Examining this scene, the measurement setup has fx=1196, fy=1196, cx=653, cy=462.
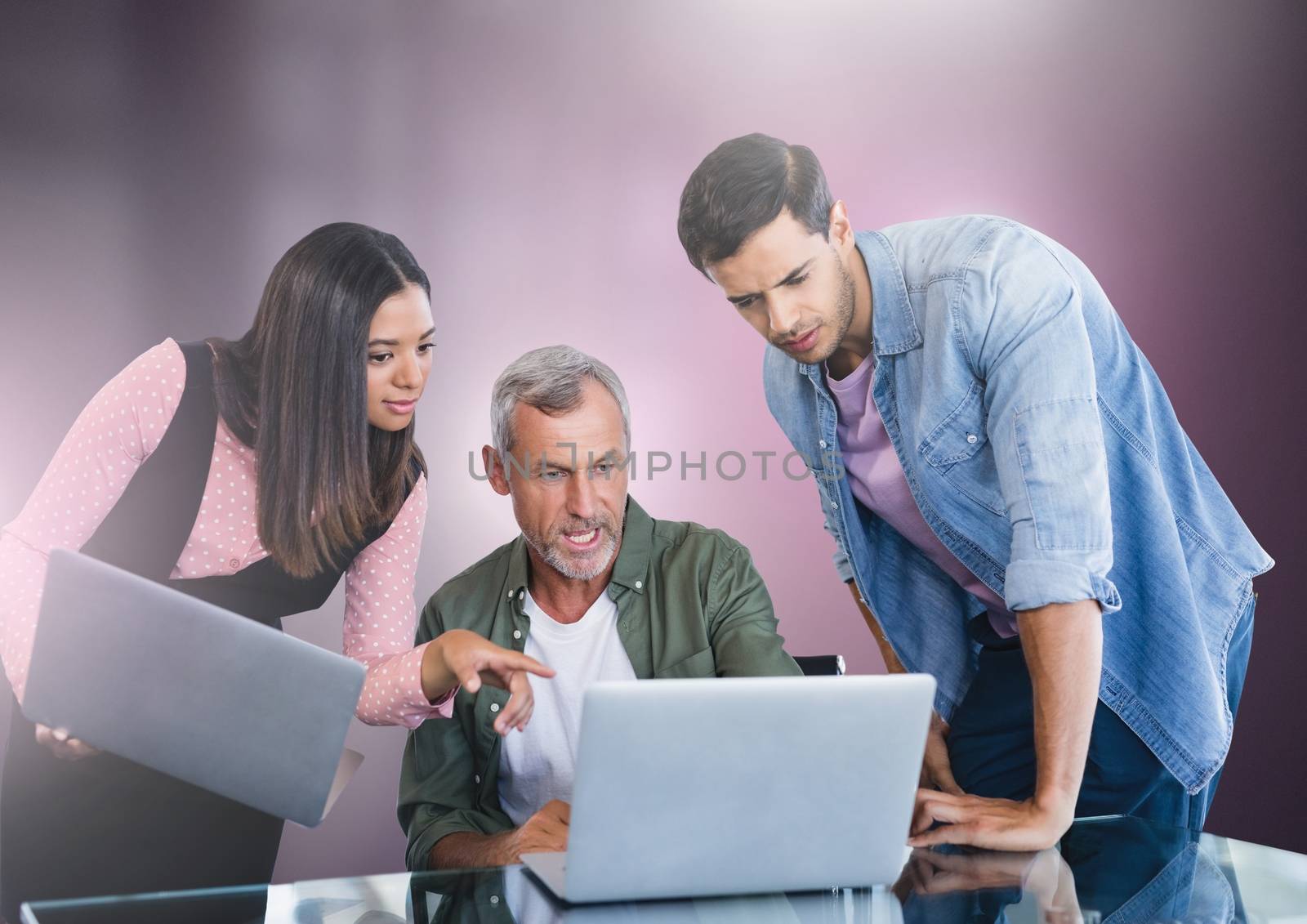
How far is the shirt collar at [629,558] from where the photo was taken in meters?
2.02

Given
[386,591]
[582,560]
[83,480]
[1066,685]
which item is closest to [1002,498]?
[1066,685]

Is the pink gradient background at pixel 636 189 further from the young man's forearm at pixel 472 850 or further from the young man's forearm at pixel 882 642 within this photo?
the young man's forearm at pixel 472 850

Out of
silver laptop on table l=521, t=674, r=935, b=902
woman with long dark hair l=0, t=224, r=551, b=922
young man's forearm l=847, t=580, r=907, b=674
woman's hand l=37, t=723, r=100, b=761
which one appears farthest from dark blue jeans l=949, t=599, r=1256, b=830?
woman's hand l=37, t=723, r=100, b=761

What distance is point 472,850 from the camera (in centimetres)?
164

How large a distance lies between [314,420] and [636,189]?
1104mm

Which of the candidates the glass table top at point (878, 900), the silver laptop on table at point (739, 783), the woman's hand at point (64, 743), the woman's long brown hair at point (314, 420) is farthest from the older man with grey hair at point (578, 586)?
the silver laptop on table at point (739, 783)

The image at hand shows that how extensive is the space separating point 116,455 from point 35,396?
0.66 m

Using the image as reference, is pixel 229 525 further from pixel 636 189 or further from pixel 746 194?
pixel 636 189

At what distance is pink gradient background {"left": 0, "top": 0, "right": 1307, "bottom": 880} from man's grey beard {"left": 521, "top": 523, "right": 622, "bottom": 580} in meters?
0.69

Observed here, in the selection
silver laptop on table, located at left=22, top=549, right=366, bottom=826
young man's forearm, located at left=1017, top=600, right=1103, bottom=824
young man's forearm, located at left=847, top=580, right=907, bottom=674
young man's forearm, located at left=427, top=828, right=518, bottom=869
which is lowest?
young man's forearm, located at left=427, top=828, right=518, bottom=869

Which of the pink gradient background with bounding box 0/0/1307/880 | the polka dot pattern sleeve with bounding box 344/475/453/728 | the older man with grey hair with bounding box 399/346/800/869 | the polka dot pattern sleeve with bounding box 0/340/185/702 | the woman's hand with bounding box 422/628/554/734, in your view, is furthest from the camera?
the pink gradient background with bounding box 0/0/1307/880

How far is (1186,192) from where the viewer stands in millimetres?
3203

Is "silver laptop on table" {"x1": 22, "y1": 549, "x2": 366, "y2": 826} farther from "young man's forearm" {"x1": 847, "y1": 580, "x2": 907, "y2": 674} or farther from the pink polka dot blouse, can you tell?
"young man's forearm" {"x1": 847, "y1": 580, "x2": 907, "y2": 674}

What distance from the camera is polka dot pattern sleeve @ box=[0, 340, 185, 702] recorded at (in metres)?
1.68
